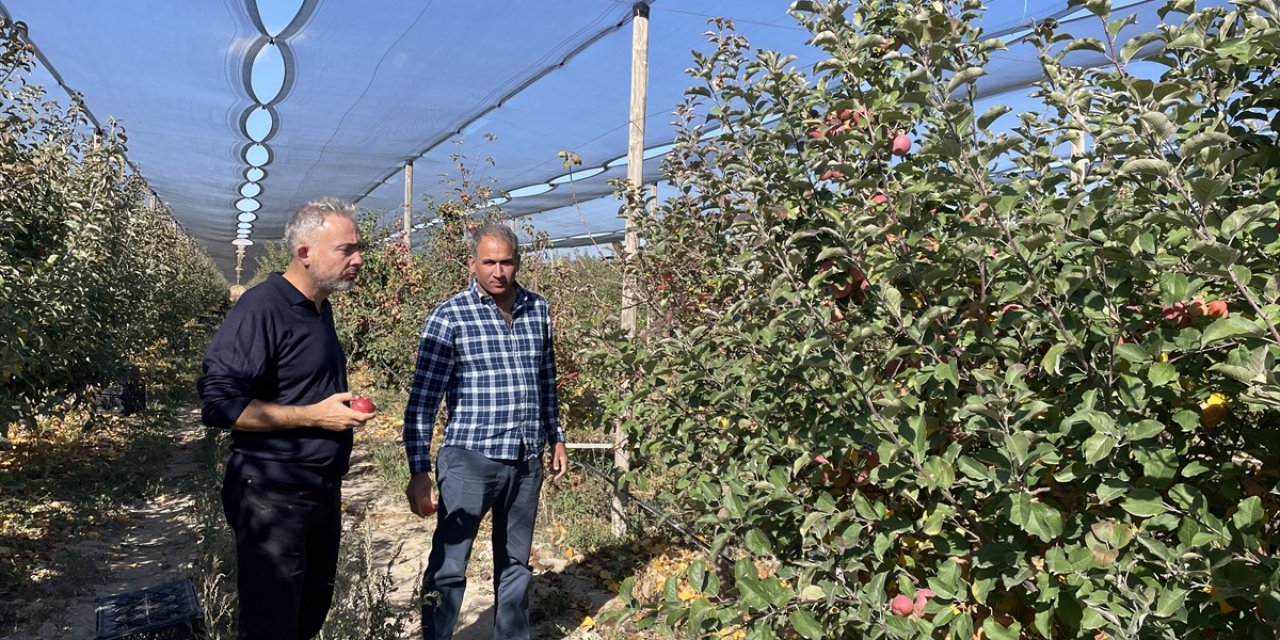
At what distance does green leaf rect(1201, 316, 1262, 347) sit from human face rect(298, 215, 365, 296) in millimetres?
1916

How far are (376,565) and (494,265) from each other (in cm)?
233

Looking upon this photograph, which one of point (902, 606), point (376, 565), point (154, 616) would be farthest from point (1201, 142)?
point (376, 565)

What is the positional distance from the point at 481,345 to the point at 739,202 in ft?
3.43

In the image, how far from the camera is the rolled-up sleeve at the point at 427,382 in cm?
267

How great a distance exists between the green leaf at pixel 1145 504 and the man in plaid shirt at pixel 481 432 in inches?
78.6

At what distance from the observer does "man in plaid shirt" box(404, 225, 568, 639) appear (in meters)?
2.63

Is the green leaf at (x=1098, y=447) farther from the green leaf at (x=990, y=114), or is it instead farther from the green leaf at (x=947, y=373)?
the green leaf at (x=990, y=114)

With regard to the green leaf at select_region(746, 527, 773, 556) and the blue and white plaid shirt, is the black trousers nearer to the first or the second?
the blue and white plaid shirt

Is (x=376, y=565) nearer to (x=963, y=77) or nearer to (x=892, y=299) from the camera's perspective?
(x=892, y=299)

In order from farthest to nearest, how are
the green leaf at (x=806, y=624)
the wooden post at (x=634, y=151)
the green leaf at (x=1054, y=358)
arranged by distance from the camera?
1. the wooden post at (x=634, y=151)
2. the green leaf at (x=806, y=624)
3. the green leaf at (x=1054, y=358)

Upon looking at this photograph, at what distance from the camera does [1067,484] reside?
1197mm

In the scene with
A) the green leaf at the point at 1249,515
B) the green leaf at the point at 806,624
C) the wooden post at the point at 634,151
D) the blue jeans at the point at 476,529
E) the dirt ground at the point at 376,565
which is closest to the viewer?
the green leaf at the point at 1249,515

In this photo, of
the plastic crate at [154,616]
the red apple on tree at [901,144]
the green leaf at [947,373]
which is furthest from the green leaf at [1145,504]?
the plastic crate at [154,616]

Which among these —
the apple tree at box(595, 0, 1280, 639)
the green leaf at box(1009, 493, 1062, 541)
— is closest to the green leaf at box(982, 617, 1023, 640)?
Result: the apple tree at box(595, 0, 1280, 639)
